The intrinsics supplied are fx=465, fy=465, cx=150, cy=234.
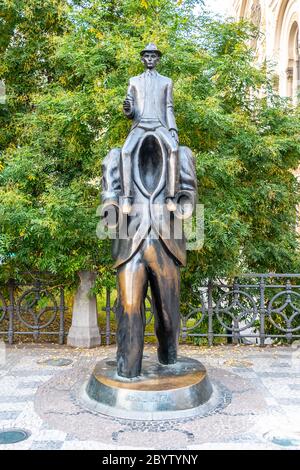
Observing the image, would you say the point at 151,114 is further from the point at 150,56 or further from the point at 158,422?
the point at 158,422

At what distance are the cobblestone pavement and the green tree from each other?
1521 millimetres

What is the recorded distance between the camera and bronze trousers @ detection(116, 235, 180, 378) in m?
4.20

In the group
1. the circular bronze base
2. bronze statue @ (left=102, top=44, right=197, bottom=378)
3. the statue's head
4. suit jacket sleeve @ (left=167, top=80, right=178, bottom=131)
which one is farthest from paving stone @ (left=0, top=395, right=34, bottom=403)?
the statue's head

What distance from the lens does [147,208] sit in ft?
14.1

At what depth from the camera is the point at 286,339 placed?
7547 mm

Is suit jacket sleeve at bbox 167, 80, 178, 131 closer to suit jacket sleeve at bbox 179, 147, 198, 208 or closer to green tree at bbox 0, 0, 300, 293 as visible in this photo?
suit jacket sleeve at bbox 179, 147, 198, 208

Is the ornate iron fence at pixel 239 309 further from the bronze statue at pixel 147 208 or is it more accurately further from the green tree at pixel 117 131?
the bronze statue at pixel 147 208

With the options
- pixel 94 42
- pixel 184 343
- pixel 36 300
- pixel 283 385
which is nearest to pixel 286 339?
pixel 184 343

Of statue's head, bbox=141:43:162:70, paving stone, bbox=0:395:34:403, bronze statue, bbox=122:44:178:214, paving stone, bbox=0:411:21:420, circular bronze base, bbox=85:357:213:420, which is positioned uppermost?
statue's head, bbox=141:43:162:70

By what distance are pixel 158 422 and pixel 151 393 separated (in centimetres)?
24

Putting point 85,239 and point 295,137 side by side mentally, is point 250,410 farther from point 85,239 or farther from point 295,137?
point 295,137

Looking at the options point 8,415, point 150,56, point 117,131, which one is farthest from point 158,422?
point 117,131

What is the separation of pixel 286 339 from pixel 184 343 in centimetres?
169
